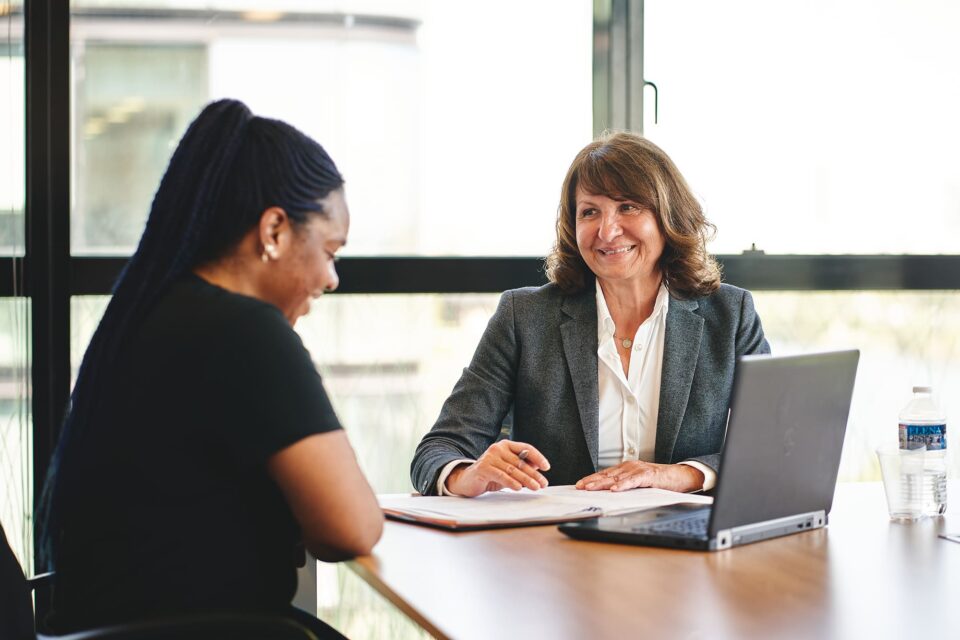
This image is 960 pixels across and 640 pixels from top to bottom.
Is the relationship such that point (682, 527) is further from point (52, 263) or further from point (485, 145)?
point (52, 263)

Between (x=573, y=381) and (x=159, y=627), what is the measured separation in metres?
1.22

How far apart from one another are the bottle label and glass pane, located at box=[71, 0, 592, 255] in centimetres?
130

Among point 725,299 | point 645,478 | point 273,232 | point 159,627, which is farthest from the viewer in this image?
point 725,299

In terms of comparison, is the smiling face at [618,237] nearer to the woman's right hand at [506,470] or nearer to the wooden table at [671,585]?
the woman's right hand at [506,470]

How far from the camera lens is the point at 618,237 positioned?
229 centimetres

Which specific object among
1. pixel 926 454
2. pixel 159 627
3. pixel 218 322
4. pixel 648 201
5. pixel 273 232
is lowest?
pixel 159 627

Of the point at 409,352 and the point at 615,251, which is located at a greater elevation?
the point at 615,251

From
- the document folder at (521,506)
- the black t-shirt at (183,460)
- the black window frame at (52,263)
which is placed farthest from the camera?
the black window frame at (52,263)

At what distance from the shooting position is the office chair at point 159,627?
119cm

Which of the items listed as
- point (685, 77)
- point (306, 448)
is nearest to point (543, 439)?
point (306, 448)

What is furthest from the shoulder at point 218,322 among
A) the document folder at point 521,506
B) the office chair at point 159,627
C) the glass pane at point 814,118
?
the glass pane at point 814,118

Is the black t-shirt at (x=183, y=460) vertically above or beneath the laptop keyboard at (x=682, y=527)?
above

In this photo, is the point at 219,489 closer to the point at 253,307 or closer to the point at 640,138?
the point at 253,307

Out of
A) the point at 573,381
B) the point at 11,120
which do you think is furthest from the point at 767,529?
the point at 11,120
